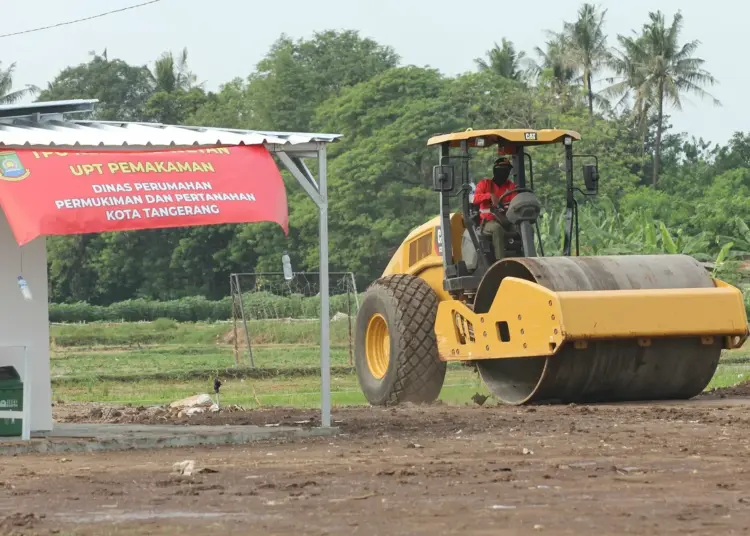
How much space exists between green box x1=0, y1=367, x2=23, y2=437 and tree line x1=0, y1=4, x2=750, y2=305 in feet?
114

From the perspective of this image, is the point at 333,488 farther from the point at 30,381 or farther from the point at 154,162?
the point at 30,381

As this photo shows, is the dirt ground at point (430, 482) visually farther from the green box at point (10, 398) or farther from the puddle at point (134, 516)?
the green box at point (10, 398)

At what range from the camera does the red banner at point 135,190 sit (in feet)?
42.2

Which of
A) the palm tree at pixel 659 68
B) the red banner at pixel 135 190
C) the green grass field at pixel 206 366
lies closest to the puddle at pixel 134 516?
the red banner at pixel 135 190

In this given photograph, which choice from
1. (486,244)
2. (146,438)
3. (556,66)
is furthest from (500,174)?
(556,66)

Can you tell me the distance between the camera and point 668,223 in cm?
6531

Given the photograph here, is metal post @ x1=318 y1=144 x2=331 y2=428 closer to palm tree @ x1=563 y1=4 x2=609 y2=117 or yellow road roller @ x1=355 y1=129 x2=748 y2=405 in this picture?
yellow road roller @ x1=355 y1=129 x2=748 y2=405

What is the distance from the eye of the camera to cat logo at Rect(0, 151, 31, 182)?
509 inches

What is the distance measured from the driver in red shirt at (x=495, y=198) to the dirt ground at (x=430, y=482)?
267 centimetres

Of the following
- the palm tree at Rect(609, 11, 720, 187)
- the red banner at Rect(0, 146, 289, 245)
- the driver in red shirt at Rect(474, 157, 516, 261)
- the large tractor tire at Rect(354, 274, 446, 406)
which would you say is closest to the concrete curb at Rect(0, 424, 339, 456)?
the red banner at Rect(0, 146, 289, 245)

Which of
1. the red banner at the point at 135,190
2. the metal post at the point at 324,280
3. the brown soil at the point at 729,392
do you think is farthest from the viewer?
the brown soil at the point at 729,392

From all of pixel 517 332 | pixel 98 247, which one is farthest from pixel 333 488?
pixel 98 247

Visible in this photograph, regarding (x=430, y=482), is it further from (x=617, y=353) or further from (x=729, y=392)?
(x=729, y=392)

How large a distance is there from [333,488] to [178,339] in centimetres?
3969
